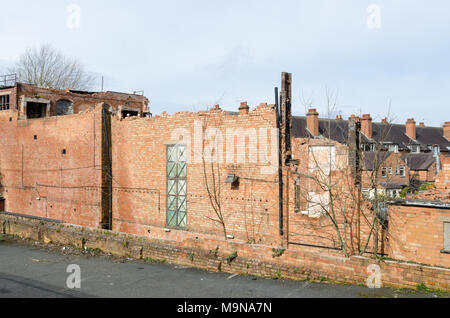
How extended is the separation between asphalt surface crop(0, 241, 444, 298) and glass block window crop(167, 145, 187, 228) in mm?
3201

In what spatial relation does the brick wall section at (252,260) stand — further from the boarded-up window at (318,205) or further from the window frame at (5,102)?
the window frame at (5,102)

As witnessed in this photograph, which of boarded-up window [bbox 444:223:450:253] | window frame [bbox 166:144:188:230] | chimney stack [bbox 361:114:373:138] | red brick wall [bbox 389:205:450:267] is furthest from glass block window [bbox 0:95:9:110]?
chimney stack [bbox 361:114:373:138]

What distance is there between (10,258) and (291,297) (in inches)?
412

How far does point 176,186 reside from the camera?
15.4m

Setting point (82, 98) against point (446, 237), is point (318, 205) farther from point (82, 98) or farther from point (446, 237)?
point (82, 98)

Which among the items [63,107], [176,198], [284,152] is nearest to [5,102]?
[63,107]

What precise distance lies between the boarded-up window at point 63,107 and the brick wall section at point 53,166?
264cm

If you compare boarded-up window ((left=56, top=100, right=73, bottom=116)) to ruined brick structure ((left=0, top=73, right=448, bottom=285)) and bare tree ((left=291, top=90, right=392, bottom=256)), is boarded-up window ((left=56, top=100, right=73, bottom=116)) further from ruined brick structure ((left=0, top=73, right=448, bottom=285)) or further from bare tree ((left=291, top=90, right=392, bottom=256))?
bare tree ((left=291, top=90, right=392, bottom=256))

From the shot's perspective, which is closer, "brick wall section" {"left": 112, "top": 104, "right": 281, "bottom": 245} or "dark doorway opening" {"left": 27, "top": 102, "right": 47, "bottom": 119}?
"brick wall section" {"left": 112, "top": 104, "right": 281, "bottom": 245}

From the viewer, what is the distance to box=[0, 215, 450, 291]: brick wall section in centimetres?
844

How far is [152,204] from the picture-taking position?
16.2m

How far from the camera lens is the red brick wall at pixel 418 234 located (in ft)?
34.5
